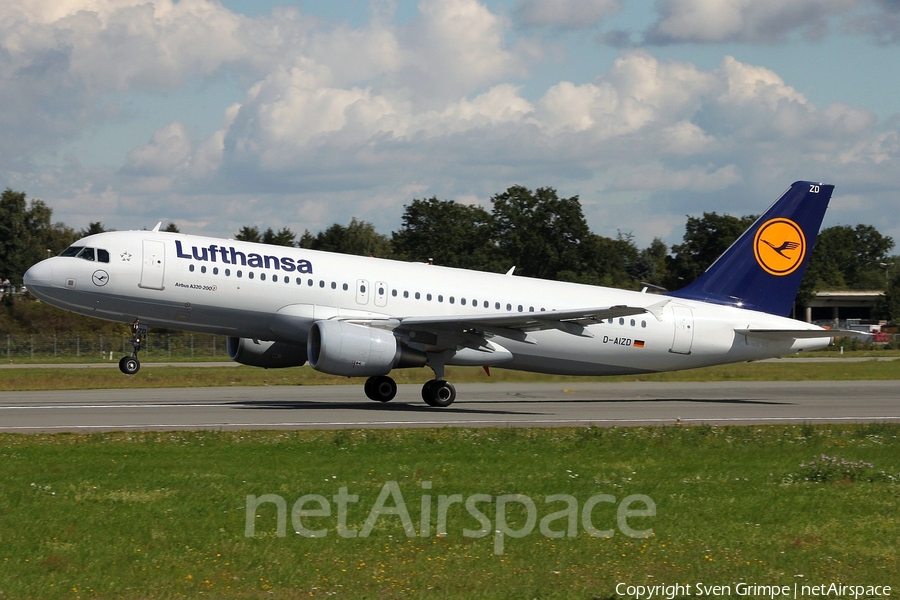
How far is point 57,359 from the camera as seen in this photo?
191 ft

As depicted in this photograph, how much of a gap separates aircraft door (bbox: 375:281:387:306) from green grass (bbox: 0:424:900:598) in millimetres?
8533

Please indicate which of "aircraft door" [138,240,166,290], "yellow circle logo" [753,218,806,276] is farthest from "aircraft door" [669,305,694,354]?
"aircraft door" [138,240,166,290]

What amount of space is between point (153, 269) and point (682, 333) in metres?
14.9

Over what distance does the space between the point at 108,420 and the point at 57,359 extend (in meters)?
38.1

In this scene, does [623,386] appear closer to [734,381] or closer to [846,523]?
[734,381]

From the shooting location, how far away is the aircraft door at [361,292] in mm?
27438

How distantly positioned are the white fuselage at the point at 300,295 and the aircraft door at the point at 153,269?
2 cm

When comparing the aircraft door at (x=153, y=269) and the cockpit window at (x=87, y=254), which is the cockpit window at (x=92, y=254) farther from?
the aircraft door at (x=153, y=269)

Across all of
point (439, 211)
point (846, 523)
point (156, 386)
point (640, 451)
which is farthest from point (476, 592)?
point (439, 211)

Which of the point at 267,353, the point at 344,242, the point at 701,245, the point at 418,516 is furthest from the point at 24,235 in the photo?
the point at 418,516

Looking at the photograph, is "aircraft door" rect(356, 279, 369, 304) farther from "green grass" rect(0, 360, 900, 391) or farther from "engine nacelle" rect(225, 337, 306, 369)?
"green grass" rect(0, 360, 900, 391)

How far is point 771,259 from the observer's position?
3178cm

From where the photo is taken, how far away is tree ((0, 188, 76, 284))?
100812 millimetres

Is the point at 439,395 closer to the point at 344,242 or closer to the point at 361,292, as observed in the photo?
the point at 361,292
